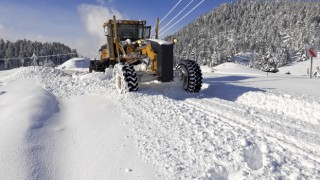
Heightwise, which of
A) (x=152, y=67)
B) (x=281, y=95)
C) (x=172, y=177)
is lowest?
(x=172, y=177)

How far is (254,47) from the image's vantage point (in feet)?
506

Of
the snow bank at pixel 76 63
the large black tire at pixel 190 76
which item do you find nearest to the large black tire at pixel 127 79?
the large black tire at pixel 190 76

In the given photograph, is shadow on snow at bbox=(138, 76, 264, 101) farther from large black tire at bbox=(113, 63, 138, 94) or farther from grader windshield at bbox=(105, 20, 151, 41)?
grader windshield at bbox=(105, 20, 151, 41)

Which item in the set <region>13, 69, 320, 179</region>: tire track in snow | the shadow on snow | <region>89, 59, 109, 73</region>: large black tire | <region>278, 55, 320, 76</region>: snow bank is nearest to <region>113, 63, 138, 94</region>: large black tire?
the shadow on snow

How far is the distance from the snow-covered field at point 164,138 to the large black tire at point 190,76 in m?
1.04

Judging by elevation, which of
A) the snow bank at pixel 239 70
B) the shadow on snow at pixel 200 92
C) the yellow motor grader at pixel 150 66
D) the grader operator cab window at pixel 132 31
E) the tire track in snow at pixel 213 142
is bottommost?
the tire track in snow at pixel 213 142

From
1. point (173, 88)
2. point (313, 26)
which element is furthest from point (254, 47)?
point (173, 88)

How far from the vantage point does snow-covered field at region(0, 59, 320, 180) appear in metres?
4.81

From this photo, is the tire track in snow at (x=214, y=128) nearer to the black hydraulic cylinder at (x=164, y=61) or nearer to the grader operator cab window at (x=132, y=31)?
the black hydraulic cylinder at (x=164, y=61)

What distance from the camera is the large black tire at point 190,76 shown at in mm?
11148

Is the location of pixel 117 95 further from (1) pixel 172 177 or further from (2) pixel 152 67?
(1) pixel 172 177

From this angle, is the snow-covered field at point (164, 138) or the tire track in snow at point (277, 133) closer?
the snow-covered field at point (164, 138)

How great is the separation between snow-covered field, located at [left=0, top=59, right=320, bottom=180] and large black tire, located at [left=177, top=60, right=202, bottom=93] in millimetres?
1038

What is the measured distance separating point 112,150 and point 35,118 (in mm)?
2726
